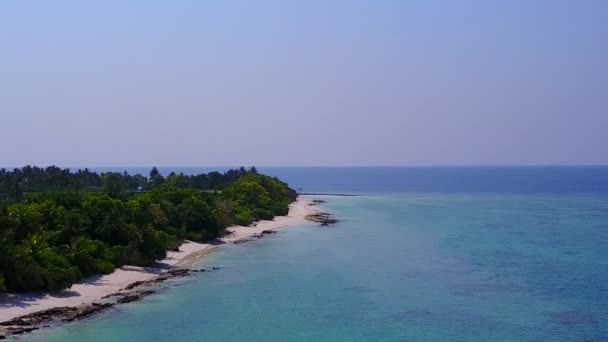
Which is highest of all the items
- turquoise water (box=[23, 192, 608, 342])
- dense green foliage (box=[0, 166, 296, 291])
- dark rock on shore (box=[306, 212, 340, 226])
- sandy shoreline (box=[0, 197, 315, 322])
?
dense green foliage (box=[0, 166, 296, 291])

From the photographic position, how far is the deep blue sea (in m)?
37.8

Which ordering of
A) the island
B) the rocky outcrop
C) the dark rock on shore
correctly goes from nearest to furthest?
the rocky outcrop
the island
the dark rock on shore

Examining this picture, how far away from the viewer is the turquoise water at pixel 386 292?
124 feet

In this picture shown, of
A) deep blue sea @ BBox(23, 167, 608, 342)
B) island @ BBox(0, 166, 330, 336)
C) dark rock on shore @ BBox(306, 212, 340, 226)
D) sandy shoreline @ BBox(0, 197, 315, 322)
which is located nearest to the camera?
deep blue sea @ BBox(23, 167, 608, 342)

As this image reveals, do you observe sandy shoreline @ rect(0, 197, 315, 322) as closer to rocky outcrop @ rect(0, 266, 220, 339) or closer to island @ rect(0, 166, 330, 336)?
island @ rect(0, 166, 330, 336)

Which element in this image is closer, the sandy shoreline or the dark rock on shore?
the sandy shoreline

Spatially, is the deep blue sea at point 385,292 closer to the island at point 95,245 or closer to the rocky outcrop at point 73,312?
the rocky outcrop at point 73,312

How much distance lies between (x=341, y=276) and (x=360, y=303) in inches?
407

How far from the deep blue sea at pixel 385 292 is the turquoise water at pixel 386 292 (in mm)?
110

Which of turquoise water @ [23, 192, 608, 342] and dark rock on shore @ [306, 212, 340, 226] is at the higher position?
dark rock on shore @ [306, 212, 340, 226]

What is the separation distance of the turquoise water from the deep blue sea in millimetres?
110

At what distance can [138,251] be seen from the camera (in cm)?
5669

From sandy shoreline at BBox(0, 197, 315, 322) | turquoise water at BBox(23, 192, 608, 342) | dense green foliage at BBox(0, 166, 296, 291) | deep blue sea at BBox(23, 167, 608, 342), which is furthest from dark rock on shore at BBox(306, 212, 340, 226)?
sandy shoreline at BBox(0, 197, 315, 322)

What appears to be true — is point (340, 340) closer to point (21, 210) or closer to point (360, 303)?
point (360, 303)
